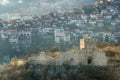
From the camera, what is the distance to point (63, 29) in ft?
296

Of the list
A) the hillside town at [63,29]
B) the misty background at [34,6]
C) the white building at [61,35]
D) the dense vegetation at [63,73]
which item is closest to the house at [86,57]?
the dense vegetation at [63,73]

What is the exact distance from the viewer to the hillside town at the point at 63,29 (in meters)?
79.7

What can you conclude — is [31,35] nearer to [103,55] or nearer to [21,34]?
[21,34]

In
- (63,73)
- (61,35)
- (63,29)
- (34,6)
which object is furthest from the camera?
(34,6)

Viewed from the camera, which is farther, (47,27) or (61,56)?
(47,27)

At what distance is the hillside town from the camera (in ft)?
261

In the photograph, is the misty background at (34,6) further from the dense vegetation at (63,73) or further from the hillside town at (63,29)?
the dense vegetation at (63,73)

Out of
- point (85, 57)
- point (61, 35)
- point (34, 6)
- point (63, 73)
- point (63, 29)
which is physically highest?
point (34, 6)

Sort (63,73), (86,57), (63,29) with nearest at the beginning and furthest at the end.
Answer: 1. (63,73)
2. (86,57)
3. (63,29)

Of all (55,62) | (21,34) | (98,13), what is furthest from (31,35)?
(55,62)

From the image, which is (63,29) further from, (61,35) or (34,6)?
(34,6)

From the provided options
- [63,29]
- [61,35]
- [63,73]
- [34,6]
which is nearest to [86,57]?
[63,73]

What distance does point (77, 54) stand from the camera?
4731cm

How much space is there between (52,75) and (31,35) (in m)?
43.0
